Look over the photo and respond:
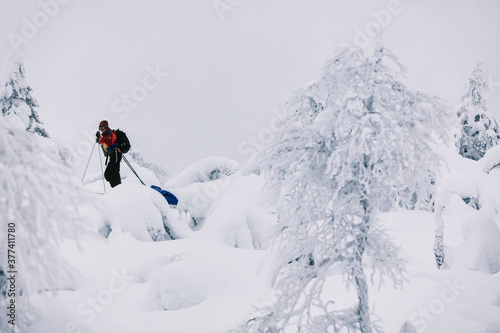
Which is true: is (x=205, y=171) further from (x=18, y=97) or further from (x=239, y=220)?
(x=18, y=97)

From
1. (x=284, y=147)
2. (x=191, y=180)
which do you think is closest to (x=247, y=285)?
(x=284, y=147)

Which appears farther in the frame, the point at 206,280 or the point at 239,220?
the point at 239,220

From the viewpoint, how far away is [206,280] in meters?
6.48

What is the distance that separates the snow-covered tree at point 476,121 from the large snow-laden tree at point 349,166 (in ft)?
80.2

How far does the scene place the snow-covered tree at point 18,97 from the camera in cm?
1545

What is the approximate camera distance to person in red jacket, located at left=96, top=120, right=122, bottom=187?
10.3 metres

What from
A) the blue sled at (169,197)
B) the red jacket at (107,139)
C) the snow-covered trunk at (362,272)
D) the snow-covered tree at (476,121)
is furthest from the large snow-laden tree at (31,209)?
the snow-covered tree at (476,121)

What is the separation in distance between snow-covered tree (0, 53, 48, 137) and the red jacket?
841cm

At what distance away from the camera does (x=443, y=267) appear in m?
9.46

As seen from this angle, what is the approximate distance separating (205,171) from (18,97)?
1075cm

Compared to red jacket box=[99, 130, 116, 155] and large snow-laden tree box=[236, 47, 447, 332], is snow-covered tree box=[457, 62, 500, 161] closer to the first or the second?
large snow-laden tree box=[236, 47, 447, 332]

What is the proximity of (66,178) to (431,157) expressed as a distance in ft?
14.5

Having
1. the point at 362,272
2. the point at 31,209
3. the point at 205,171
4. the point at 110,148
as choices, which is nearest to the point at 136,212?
the point at 110,148

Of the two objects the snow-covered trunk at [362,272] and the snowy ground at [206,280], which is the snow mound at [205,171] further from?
the snow-covered trunk at [362,272]
